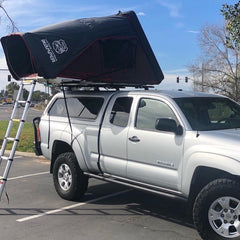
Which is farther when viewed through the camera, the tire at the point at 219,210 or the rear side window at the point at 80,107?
the rear side window at the point at 80,107

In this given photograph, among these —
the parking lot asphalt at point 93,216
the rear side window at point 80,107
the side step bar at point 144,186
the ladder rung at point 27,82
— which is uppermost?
the ladder rung at point 27,82

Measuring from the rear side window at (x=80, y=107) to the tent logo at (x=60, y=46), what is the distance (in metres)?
1.05

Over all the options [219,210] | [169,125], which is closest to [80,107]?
[169,125]

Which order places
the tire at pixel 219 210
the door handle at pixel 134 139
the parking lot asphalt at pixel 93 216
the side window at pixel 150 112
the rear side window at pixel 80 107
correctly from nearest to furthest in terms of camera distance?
1. the tire at pixel 219 210
2. the parking lot asphalt at pixel 93 216
3. the side window at pixel 150 112
4. the door handle at pixel 134 139
5. the rear side window at pixel 80 107

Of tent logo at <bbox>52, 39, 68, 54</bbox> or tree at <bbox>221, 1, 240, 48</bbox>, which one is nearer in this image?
tent logo at <bbox>52, 39, 68, 54</bbox>

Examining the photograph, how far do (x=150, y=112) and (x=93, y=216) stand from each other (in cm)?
185

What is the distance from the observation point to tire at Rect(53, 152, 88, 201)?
6.61 meters

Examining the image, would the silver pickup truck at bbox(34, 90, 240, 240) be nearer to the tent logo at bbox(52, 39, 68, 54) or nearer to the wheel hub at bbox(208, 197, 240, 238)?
the wheel hub at bbox(208, 197, 240, 238)

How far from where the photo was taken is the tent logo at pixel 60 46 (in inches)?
238

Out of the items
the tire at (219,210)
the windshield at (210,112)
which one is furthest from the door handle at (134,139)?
the tire at (219,210)

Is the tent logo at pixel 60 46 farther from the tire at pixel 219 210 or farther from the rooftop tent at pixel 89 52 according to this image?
the tire at pixel 219 210

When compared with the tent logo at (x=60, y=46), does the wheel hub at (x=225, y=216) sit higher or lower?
lower

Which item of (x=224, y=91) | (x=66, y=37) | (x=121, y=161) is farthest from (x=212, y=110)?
(x=224, y=91)

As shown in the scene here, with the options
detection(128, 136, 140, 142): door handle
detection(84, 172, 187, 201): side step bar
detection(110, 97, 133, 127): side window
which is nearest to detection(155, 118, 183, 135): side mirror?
detection(128, 136, 140, 142): door handle
